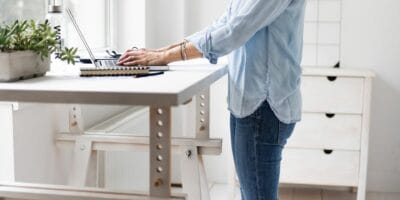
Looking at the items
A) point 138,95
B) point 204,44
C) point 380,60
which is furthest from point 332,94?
point 138,95

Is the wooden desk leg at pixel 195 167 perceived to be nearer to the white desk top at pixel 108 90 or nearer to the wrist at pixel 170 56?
the wrist at pixel 170 56

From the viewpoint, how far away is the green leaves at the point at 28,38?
1.19 m

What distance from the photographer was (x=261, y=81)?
1465 mm

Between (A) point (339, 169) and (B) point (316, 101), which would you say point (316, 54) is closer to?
(B) point (316, 101)

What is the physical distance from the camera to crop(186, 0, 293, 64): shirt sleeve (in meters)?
1.35

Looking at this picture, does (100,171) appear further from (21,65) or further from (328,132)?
(328,132)

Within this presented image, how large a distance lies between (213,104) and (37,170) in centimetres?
179

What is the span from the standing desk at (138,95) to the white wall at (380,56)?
2.00 meters

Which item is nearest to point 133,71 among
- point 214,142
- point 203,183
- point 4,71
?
point 4,71

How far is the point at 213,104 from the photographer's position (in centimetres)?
330

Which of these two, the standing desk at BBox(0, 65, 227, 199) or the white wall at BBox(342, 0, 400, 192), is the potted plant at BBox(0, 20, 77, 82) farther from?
the white wall at BBox(342, 0, 400, 192)

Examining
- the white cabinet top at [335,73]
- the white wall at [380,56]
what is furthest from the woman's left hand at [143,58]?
the white wall at [380,56]

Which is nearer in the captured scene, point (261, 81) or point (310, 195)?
point (261, 81)

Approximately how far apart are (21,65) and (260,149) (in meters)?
0.65
